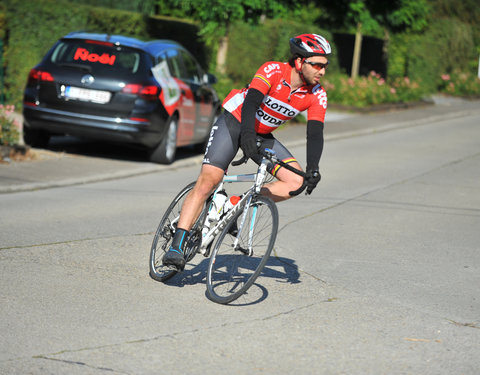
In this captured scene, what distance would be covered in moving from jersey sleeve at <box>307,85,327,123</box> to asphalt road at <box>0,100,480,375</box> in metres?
1.27

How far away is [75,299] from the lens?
560 cm

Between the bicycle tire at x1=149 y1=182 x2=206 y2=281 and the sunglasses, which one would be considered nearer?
the sunglasses

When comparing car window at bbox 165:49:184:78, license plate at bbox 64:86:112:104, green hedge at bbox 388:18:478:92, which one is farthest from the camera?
green hedge at bbox 388:18:478:92

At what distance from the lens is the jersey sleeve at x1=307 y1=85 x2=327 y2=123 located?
577cm

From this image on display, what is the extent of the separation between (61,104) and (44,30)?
6.51 metres

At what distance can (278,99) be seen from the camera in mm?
5777

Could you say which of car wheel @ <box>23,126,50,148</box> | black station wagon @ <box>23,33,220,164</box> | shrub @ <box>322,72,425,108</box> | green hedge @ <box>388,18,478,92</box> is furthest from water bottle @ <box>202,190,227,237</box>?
green hedge @ <box>388,18,478,92</box>

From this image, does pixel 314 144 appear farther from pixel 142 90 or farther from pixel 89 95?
pixel 89 95

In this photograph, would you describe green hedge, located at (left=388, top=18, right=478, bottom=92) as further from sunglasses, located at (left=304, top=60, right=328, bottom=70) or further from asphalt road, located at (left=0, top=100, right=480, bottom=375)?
sunglasses, located at (left=304, top=60, right=328, bottom=70)

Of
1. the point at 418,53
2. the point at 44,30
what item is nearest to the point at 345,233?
the point at 44,30

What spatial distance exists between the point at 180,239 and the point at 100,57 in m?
6.80

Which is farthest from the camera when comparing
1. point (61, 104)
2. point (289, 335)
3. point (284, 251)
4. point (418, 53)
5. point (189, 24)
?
point (418, 53)

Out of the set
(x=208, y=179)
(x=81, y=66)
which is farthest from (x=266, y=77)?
(x=81, y=66)

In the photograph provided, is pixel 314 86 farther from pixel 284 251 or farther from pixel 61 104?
pixel 61 104
